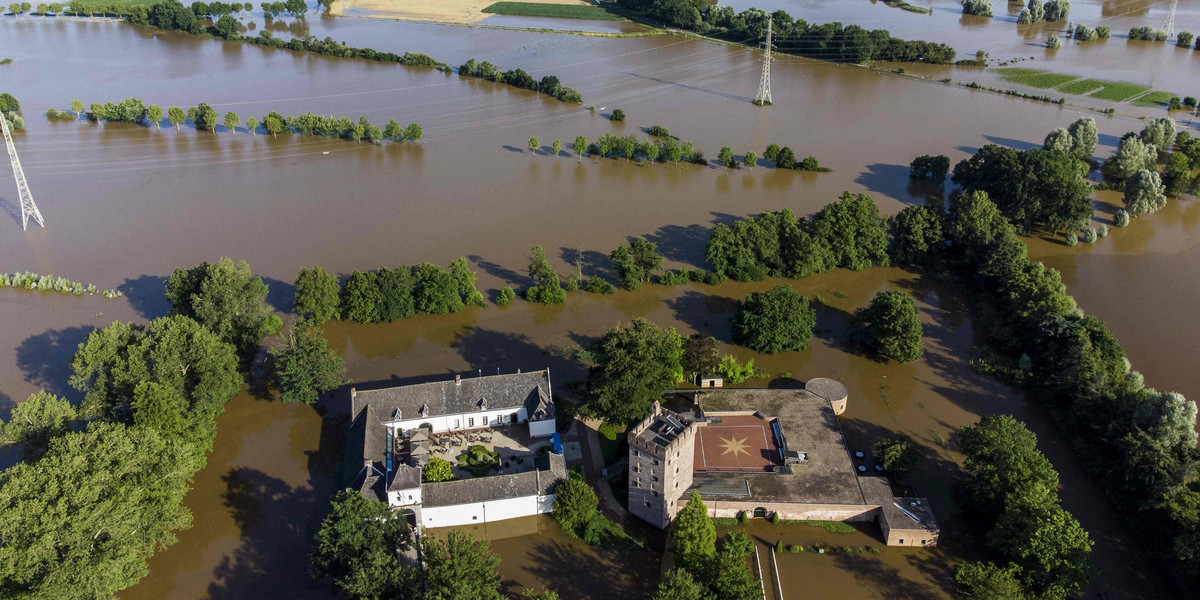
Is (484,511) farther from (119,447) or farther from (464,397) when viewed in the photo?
(119,447)

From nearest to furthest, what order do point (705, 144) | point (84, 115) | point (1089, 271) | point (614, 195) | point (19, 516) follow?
point (19, 516), point (1089, 271), point (614, 195), point (705, 144), point (84, 115)

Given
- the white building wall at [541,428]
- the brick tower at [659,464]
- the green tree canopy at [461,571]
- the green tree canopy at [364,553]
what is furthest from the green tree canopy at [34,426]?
the brick tower at [659,464]

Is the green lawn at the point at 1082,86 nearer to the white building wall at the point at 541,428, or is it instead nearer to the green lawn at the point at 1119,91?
the green lawn at the point at 1119,91

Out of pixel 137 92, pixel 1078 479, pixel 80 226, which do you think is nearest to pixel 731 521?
pixel 1078 479

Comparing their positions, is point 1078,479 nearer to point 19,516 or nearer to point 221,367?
point 221,367

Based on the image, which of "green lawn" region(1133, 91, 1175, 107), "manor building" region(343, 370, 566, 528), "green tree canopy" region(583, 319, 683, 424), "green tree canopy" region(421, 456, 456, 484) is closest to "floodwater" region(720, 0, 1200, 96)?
"green lawn" region(1133, 91, 1175, 107)

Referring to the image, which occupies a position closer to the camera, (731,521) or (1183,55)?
(731,521)

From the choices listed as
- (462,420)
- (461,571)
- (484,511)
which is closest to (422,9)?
(462,420)
